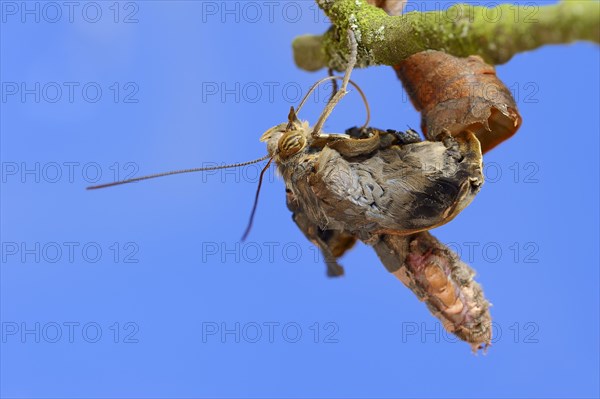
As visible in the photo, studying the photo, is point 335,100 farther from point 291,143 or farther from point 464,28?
point 464,28

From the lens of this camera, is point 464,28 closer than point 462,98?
Yes

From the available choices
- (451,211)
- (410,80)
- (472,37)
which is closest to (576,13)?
(472,37)

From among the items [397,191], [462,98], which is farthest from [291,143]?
[462,98]

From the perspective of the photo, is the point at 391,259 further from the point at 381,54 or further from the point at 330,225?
the point at 381,54

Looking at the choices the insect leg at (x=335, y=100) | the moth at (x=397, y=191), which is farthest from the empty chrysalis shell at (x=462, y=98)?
the insect leg at (x=335, y=100)

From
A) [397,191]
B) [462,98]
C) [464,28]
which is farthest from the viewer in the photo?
[462,98]

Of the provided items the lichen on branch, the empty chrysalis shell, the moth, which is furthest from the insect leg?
the empty chrysalis shell

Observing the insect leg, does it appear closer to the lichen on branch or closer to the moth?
the moth

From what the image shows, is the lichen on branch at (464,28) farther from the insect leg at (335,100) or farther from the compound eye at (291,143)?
the compound eye at (291,143)
